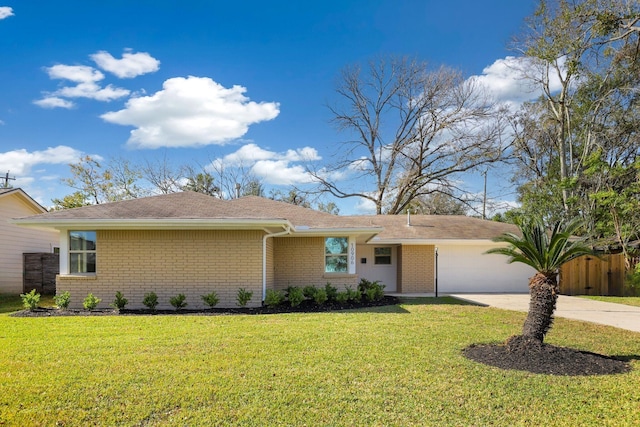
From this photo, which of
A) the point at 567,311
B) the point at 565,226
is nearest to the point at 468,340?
the point at 565,226

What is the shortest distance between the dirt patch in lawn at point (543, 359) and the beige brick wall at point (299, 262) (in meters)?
8.27

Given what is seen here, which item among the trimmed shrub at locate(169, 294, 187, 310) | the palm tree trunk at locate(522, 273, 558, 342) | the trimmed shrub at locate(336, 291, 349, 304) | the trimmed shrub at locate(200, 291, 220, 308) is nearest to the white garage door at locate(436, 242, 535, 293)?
the trimmed shrub at locate(336, 291, 349, 304)

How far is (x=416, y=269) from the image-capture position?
1820 centimetres

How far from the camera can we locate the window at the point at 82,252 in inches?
480

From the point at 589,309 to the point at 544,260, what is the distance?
825 cm

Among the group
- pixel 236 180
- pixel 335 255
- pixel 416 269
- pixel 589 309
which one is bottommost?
pixel 589 309

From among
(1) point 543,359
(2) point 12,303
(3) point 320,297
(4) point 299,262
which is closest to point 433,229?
(4) point 299,262

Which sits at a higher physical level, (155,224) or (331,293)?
(155,224)

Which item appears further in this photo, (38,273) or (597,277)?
(597,277)

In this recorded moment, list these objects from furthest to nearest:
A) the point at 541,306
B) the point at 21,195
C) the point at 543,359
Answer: the point at 21,195 → the point at 541,306 → the point at 543,359

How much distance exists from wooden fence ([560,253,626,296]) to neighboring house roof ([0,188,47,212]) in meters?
22.9

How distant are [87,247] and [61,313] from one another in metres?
1.99

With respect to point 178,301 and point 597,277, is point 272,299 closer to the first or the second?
point 178,301

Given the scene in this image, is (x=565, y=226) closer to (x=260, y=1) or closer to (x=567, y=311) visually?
(x=567, y=311)
